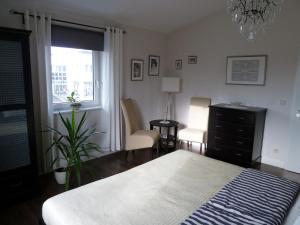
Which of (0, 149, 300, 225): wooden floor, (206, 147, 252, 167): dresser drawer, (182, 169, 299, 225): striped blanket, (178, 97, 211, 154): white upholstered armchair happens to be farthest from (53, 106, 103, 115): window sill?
(182, 169, 299, 225): striped blanket

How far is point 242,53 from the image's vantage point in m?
4.04

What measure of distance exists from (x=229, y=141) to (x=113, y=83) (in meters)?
2.18

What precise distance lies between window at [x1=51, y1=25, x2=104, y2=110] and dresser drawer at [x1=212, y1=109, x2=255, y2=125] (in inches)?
81.7

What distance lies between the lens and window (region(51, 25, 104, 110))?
3.34 m

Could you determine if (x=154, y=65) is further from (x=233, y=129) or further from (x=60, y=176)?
(x=60, y=176)

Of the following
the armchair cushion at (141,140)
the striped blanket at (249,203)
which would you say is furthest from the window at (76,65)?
the striped blanket at (249,203)

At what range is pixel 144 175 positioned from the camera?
2.03 meters

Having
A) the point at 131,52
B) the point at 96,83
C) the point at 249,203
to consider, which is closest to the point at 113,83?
the point at 96,83

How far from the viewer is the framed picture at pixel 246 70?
12.6 ft

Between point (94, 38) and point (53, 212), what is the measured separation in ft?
9.20

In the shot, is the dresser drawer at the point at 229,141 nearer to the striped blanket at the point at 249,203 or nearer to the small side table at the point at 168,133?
the small side table at the point at 168,133

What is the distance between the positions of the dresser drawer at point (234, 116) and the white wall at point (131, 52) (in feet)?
4.68

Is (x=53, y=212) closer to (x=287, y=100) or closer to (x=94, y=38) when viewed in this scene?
(x=94, y=38)

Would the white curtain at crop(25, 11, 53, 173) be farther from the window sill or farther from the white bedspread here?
the white bedspread
